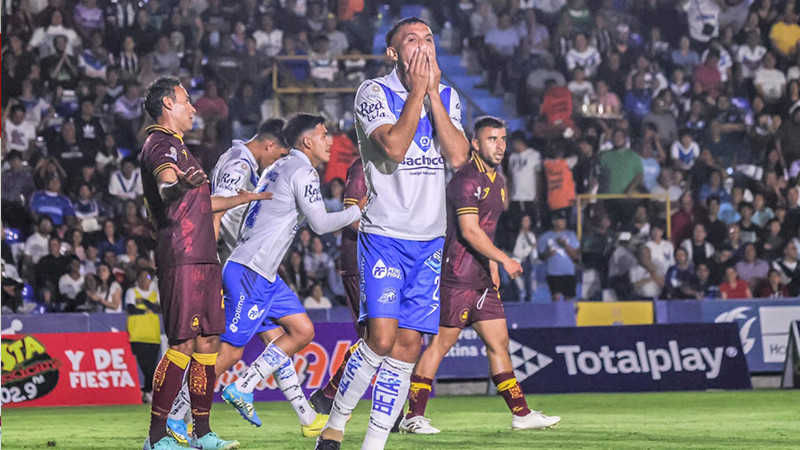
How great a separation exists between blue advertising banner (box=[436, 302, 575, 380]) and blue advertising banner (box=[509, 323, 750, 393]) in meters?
0.50

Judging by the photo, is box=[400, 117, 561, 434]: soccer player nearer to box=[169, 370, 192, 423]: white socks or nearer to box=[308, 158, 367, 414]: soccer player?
box=[308, 158, 367, 414]: soccer player

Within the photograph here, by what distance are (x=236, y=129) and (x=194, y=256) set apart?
41.2ft

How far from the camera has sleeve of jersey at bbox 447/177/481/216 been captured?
909 centimetres

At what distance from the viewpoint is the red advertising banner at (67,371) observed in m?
14.3

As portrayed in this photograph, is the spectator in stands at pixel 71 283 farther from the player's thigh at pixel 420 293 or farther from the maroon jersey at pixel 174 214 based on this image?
the player's thigh at pixel 420 293

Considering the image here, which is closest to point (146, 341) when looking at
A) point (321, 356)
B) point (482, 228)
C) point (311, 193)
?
point (321, 356)

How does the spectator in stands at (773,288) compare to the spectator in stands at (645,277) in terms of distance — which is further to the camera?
the spectator in stands at (645,277)

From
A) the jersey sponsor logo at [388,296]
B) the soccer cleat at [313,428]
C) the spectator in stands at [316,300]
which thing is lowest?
the spectator in stands at [316,300]

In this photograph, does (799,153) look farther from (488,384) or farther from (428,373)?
(428,373)

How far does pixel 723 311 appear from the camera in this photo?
1559 centimetres

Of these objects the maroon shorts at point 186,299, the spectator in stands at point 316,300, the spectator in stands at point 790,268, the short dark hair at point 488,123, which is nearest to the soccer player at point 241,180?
the maroon shorts at point 186,299

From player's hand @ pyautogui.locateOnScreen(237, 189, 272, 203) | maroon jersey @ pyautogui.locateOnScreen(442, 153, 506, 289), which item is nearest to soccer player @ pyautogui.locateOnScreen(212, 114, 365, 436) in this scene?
player's hand @ pyautogui.locateOnScreen(237, 189, 272, 203)

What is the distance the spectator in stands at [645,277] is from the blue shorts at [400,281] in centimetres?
1136

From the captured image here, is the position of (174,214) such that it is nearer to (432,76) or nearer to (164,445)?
(164,445)
